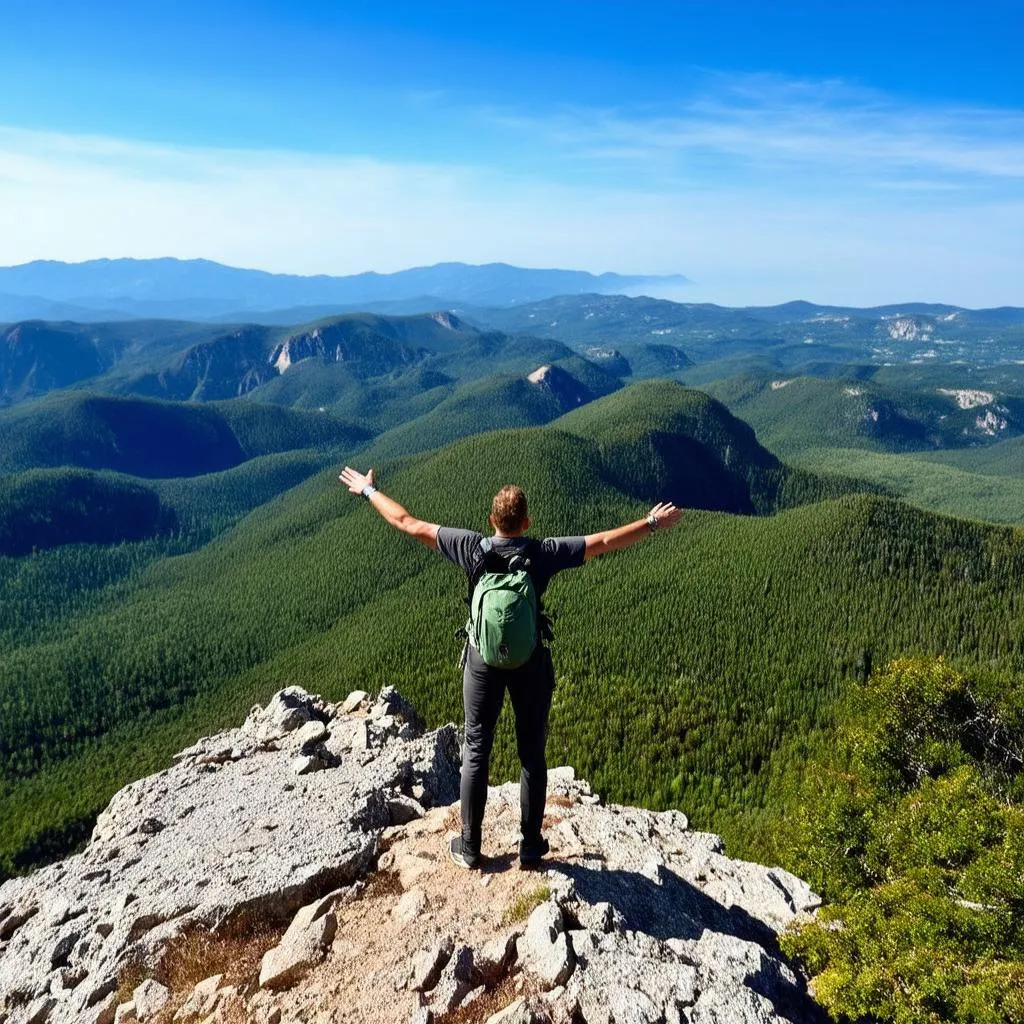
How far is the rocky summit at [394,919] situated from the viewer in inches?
512

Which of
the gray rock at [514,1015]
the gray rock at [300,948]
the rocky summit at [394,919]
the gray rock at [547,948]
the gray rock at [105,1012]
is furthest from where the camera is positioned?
the gray rock at [105,1012]

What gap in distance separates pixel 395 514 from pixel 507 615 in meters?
3.37

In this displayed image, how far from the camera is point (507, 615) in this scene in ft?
40.9

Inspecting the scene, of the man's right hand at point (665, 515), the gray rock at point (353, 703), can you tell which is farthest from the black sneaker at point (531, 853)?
the gray rock at point (353, 703)

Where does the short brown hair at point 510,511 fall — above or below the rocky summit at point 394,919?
above

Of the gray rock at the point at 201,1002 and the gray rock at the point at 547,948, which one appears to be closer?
the gray rock at the point at 547,948

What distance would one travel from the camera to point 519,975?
13180 millimetres

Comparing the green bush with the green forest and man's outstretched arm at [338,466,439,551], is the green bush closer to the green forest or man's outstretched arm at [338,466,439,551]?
the green forest

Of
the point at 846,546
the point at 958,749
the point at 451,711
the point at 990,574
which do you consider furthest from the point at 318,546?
the point at 958,749

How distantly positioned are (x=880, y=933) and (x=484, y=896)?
→ 951cm

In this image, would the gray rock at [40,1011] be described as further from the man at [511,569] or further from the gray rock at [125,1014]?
the man at [511,569]

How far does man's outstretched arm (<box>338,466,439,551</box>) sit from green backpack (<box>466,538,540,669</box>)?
57.7 inches

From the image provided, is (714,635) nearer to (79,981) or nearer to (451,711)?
(451,711)

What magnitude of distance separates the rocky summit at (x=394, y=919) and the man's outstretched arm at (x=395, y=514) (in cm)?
820
